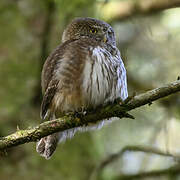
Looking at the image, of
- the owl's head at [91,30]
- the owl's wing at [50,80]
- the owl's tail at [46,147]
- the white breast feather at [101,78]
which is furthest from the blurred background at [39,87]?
the owl's wing at [50,80]

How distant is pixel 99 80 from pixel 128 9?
220 centimetres

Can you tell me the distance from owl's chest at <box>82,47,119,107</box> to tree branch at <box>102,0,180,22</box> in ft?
5.95

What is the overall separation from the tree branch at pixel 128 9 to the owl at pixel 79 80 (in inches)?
60.0

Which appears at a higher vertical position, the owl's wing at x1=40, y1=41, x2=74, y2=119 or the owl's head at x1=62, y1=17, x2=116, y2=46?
the owl's head at x1=62, y1=17, x2=116, y2=46

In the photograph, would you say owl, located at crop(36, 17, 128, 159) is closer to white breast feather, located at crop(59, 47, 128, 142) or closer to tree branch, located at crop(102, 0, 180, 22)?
white breast feather, located at crop(59, 47, 128, 142)

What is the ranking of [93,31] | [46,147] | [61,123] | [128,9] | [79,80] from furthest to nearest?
[128,9], [93,31], [46,147], [79,80], [61,123]

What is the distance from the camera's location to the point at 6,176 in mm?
4207

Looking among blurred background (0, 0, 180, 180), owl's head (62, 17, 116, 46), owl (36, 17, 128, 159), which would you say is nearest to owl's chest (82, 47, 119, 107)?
owl (36, 17, 128, 159)

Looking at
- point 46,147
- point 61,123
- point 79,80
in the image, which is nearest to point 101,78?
point 79,80

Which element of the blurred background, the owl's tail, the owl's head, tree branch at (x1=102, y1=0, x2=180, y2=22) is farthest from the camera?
tree branch at (x1=102, y1=0, x2=180, y2=22)

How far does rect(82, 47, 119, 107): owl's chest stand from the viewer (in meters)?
3.24

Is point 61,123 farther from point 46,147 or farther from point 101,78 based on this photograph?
point 46,147

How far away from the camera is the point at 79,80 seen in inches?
127

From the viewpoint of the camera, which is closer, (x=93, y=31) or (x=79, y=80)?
(x=79, y=80)
